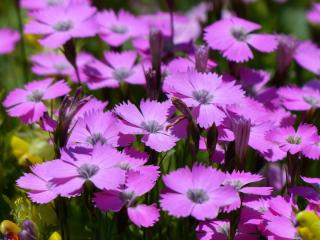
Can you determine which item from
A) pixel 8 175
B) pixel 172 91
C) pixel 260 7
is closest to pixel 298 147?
pixel 172 91

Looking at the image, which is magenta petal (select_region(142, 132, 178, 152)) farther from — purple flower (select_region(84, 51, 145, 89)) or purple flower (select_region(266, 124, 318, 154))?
purple flower (select_region(84, 51, 145, 89))

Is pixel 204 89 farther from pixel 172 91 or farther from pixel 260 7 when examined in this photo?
pixel 260 7

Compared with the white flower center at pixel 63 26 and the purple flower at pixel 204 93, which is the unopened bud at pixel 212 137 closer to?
the purple flower at pixel 204 93

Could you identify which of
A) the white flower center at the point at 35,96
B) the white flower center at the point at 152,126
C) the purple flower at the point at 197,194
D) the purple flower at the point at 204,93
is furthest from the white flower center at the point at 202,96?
the white flower center at the point at 35,96

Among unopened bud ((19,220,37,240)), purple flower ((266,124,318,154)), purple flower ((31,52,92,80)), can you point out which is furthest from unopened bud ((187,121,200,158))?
purple flower ((31,52,92,80))

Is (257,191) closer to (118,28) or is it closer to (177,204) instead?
(177,204)

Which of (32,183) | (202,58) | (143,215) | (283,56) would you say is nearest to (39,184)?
(32,183)
